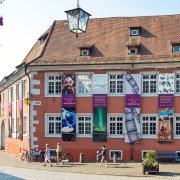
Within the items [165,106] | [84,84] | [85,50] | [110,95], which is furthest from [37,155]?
[165,106]

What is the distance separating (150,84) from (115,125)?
12.9 ft

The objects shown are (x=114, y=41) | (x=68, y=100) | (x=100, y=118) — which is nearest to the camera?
(x=100, y=118)

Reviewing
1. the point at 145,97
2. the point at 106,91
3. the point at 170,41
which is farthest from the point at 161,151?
the point at 170,41

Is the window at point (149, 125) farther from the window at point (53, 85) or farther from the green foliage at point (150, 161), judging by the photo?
the window at point (53, 85)

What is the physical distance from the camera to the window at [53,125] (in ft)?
101

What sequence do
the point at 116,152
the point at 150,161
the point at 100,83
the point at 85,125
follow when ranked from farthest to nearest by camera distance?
1. the point at 85,125
2. the point at 100,83
3. the point at 116,152
4. the point at 150,161

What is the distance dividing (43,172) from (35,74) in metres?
9.13

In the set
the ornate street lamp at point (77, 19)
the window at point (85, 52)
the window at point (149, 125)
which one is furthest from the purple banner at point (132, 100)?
the ornate street lamp at point (77, 19)

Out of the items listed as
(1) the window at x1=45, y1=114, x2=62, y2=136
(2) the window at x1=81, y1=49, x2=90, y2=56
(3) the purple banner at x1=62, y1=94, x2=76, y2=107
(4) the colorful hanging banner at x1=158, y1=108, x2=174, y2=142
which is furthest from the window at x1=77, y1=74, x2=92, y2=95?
(4) the colorful hanging banner at x1=158, y1=108, x2=174, y2=142

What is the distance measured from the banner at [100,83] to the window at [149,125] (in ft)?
11.7

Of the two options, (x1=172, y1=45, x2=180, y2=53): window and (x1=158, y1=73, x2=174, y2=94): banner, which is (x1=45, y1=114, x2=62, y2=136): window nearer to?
(x1=158, y1=73, x2=174, y2=94): banner

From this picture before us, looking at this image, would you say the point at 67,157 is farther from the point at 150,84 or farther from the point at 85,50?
the point at 85,50

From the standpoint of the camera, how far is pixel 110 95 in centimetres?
3019

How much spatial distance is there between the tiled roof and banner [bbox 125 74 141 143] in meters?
1.55
